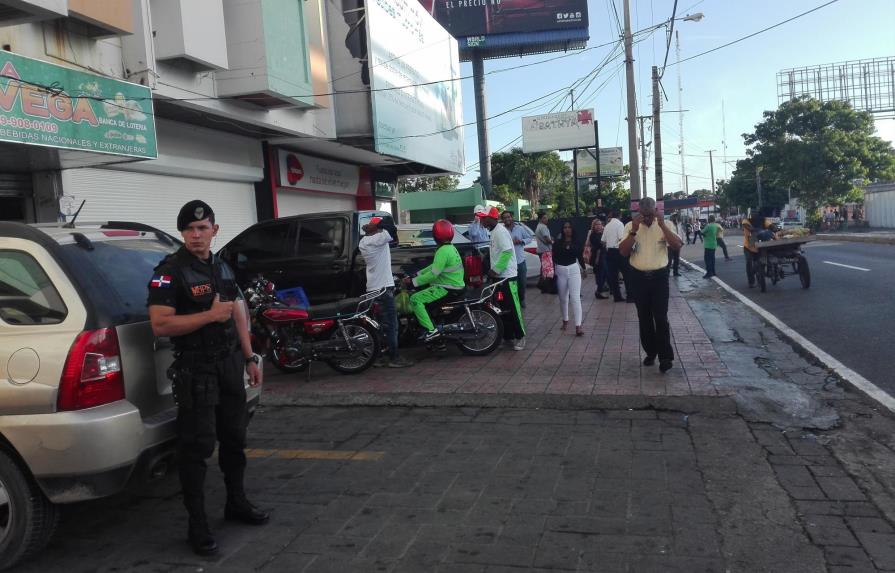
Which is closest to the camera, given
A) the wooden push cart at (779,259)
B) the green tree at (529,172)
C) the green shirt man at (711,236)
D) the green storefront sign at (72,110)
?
the green storefront sign at (72,110)

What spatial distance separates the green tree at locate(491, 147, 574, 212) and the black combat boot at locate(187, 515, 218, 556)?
147 feet

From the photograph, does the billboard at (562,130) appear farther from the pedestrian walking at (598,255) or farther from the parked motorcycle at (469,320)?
the parked motorcycle at (469,320)

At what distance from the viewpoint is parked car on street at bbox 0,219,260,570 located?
3305 mm

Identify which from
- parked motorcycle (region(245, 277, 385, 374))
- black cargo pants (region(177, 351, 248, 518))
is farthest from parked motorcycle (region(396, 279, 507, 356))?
black cargo pants (region(177, 351, 248, 518))

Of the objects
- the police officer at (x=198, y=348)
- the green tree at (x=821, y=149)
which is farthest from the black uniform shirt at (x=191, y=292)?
the green tree at (x=821, y=149)

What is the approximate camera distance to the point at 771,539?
11.2 feet

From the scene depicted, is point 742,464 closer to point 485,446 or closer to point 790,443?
point 790,443

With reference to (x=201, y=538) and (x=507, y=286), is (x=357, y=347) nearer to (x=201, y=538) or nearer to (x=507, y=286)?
(x=507, y=286)

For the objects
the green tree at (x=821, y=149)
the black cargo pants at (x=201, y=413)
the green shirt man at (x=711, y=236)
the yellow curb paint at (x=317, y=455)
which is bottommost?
the yellow curb paint at (x=317, y=455)

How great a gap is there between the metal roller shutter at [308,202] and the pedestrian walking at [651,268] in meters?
10.3

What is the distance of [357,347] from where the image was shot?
7652mm

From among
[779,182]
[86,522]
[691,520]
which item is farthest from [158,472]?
[779,182]

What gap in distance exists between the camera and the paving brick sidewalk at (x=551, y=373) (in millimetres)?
6441

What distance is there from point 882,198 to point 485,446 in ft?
150
